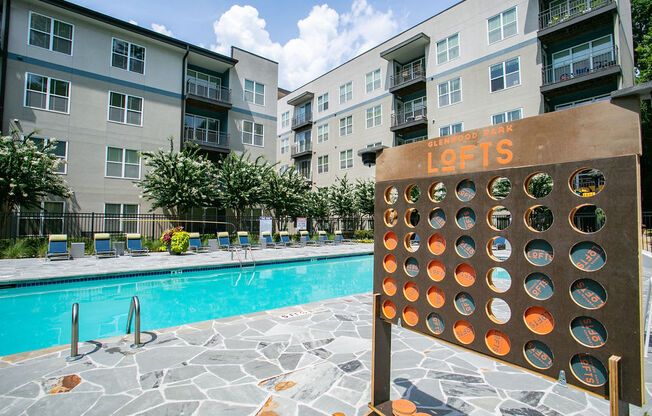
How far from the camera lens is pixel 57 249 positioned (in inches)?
507

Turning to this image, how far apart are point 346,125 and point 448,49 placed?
10.7 metres

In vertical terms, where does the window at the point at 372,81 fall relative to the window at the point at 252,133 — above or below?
above

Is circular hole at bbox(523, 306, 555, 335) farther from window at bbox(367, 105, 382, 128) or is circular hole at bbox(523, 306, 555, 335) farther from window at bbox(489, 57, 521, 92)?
window at bbox(367, 105, 382, 128)

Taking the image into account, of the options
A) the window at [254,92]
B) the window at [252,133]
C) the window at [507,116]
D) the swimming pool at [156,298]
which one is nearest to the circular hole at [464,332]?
the swimming pool at [156,298]

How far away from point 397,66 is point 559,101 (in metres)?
12.5

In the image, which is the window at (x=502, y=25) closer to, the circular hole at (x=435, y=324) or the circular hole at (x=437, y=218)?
the circular hole at (x=437, y=218)

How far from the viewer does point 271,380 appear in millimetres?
3564

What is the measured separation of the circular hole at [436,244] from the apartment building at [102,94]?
802 inches

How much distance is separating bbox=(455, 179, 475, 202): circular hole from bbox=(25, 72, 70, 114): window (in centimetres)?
2188

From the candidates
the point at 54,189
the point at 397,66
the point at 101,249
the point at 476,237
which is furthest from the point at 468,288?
the point at 397,66

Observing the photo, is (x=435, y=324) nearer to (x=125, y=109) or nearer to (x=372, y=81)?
(x=125, y=109)

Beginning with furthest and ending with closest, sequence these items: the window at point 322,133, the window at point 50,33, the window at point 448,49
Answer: the window at point 322,133 < the window at point 448,49 < the window at point 50,33

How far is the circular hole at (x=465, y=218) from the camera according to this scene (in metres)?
2.09

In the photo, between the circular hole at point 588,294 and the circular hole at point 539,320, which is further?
the circular hole at point 539,320
